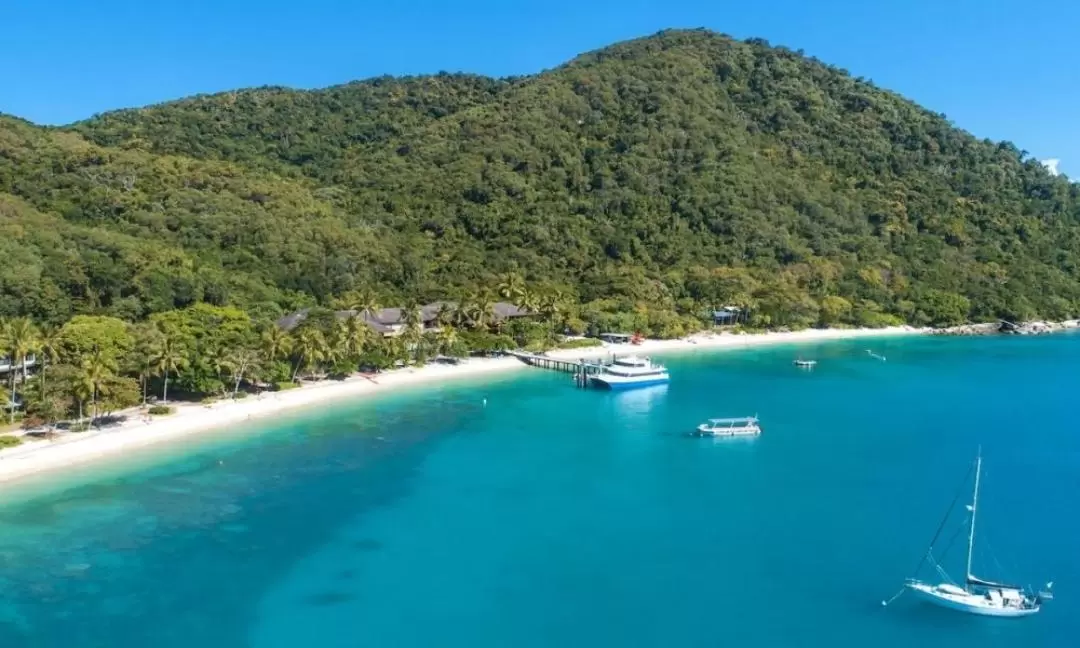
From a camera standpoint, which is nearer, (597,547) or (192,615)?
(192,615)

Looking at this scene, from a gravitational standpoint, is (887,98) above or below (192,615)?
above

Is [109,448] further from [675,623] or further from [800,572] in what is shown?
[800,572]

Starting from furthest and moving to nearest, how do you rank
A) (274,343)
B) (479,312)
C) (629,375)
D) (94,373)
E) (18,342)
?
(479,312) → (629,375) → (274,343) → (18,342) → (94,373)

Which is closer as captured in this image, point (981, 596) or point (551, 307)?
point (981, 596)

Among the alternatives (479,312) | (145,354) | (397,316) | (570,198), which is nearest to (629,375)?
(479,312)

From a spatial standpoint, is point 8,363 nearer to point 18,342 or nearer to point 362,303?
point 18,342

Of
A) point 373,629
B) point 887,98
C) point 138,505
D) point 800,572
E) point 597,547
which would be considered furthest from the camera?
point 887,98

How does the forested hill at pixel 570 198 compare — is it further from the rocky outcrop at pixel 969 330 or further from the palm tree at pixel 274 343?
the palm tree at pixel 274 343

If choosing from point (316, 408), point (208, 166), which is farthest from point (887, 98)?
point (316, 408)
